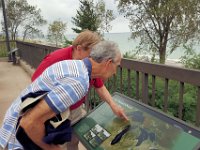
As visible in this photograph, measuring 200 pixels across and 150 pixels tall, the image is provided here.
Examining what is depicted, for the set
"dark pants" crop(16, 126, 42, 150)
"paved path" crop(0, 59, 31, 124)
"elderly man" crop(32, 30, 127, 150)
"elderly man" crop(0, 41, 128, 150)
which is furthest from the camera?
"paved path" crop(0, 59, 31, 124)

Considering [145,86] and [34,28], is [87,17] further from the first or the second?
[145,86]

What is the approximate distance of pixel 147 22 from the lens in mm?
21812

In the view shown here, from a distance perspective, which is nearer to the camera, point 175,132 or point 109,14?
point 175,132

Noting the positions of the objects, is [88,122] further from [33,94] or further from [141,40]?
[141,40]

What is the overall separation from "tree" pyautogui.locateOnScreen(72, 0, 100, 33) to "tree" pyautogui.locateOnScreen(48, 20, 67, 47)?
848 centimetres

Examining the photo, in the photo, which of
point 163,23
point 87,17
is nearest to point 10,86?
point 163,23

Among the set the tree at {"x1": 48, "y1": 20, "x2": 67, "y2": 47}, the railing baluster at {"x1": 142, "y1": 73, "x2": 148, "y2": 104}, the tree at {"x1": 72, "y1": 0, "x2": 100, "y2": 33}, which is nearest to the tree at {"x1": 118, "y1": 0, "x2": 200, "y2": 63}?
the tree at {"x1": 72, "y1": 0, "x2": 100, "y2": 33}

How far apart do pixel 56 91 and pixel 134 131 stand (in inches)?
26.3

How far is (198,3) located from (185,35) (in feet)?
8.85

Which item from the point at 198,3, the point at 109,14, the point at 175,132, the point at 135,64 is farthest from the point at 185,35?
the point at 175,132

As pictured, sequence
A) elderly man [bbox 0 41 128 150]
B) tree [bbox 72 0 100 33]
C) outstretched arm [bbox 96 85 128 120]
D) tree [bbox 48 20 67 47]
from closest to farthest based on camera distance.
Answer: elderly man [bbox 0 41 128 150] < outstretched arm [bbox 96 85 128 120] < tree [bbox 72 0 100 33] < tree [bbox 48 20 67 47]

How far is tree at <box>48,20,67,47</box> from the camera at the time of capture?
137 feet

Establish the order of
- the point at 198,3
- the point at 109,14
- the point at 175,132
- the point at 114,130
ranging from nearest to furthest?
the point at 175,132 → the point at 114,130 → the point at 198,3 → the point at 109,14

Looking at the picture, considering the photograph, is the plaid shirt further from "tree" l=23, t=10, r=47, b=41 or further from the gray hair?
"tree" l=23, t=10, r=47, b=41
